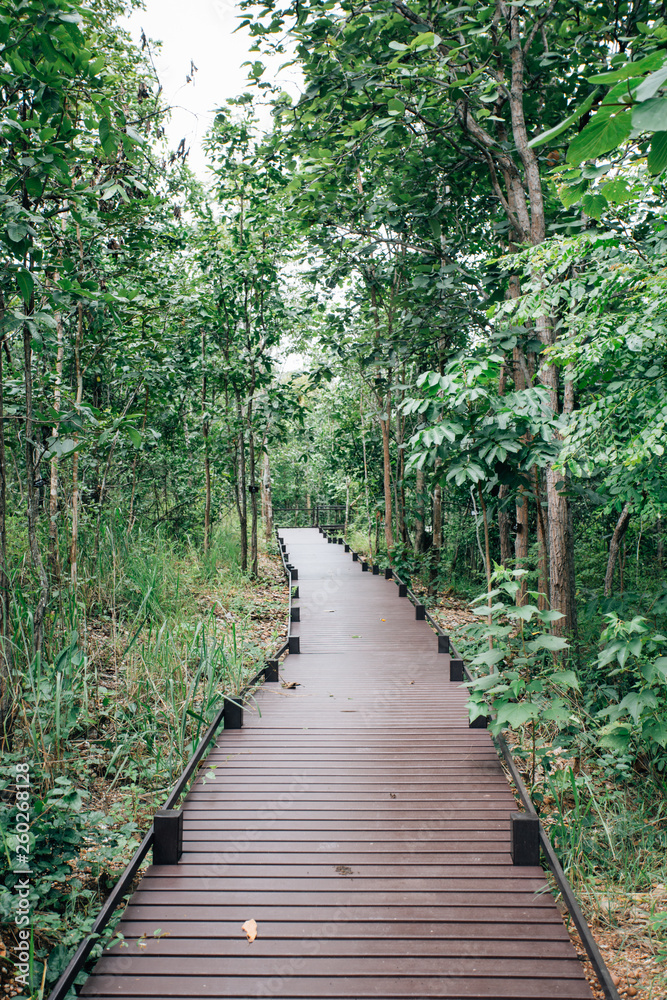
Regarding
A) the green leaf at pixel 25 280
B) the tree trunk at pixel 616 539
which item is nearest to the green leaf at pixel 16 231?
the green leaf at pixel 25 280

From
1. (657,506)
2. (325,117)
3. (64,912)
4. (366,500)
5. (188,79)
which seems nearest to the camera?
(64,912)

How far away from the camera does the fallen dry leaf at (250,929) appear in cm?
238

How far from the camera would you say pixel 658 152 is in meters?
1.14

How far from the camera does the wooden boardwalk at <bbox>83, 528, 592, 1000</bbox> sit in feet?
7.22

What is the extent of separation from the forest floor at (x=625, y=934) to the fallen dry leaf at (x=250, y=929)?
4.57 feet

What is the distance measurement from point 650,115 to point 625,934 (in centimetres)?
336

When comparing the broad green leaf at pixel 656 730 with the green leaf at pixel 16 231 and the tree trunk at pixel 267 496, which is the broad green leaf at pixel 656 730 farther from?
the tree trunk at pixel 267 496

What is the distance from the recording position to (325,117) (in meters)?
5.57

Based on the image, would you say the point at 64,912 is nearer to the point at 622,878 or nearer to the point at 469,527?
the point at 622,878

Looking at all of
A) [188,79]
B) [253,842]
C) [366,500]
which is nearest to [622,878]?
[253,842]

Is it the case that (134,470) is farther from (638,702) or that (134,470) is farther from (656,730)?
(656,730)

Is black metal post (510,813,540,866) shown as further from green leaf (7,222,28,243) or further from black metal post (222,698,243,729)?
green leaf (7,222,28,243)

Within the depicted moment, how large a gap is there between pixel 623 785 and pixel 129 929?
11.4 ft

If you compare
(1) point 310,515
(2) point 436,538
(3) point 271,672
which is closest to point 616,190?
(3) point 271,672
